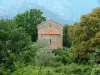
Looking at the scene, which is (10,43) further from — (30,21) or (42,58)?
(30,21)

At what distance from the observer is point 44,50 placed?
1863 inches

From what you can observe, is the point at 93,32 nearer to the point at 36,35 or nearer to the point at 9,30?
the point at 9,30

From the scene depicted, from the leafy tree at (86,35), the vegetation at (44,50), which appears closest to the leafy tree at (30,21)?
the vegetation at (44,50)

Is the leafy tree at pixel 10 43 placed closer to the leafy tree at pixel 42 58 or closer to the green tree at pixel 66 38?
the leafy tree at pixel 42 58

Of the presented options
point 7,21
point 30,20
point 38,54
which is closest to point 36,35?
point 30,20

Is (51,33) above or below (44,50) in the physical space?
above

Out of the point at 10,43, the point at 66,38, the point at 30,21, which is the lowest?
the point at 10,43

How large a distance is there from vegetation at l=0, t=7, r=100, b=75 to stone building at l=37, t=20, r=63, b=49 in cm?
223

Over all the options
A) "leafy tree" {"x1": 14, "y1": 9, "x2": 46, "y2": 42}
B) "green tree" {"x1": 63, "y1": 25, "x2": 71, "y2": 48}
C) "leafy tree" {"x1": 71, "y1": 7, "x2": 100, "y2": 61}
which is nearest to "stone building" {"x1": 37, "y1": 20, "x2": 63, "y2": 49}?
"leafy tree" {"x1": 14, "y1": 9, "x2": 46, "y2": 42}

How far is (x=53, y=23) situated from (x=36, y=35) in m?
3.66

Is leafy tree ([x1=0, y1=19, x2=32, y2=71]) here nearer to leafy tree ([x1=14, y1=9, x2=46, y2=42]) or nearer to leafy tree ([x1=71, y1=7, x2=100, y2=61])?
leafy tree ([x1=71, y1=7, x2=100, y2=61])

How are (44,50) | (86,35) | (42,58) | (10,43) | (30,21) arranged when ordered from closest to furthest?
(10,43)
(86,35)
(42,58)
(44,50)
(30,21)

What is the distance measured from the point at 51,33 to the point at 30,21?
17.0 ft

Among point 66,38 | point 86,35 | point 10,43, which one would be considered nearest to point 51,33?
point 66,38
